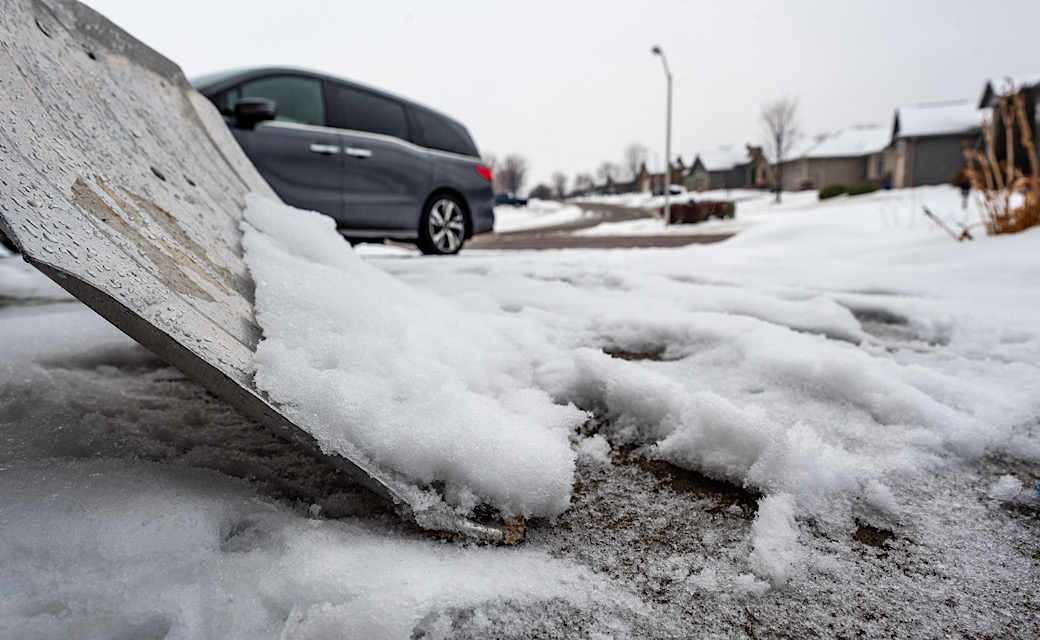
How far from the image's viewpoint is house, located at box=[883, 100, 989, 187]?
29.9 metres

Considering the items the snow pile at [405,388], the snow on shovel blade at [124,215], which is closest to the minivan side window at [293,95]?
the snow on shovel blade at [124,215]

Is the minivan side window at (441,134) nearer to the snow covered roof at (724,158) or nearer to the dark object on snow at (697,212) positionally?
the dark object on snow at (697,212)

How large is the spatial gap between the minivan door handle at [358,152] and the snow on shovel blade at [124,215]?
8.38 ft

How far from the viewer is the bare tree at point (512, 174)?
283 ft

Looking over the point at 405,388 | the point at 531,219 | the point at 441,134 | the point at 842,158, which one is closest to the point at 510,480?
the point at 405,388

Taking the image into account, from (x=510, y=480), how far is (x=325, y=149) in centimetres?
379

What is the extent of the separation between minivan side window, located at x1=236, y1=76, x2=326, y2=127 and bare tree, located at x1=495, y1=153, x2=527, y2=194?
8273cm

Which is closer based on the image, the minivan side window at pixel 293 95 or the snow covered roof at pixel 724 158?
the minivan side window at pixel 293 95

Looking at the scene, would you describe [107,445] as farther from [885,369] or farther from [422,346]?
[885,369]

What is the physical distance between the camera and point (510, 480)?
0.96 metres

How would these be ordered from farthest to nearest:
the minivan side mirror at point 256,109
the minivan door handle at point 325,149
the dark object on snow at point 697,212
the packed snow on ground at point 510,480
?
the dark object on snow at point 697,212 → the minivan door handle at point 325,149 → the minivan side mirror at point 256,109 → the packed snow on ground at point 510,480

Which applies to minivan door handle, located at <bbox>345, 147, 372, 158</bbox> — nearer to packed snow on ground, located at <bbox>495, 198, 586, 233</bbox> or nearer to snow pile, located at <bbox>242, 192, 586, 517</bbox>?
snow pile, located at <bbox>242, 192, 586, 517</bbox>

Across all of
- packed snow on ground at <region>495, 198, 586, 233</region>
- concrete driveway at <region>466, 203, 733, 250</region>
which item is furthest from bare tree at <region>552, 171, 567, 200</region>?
concrete driveway at <region>466, 203, 733, 250</region>

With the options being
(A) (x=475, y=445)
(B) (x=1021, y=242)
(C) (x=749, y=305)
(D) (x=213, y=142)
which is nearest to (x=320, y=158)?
(D) (x=213, y=142)
